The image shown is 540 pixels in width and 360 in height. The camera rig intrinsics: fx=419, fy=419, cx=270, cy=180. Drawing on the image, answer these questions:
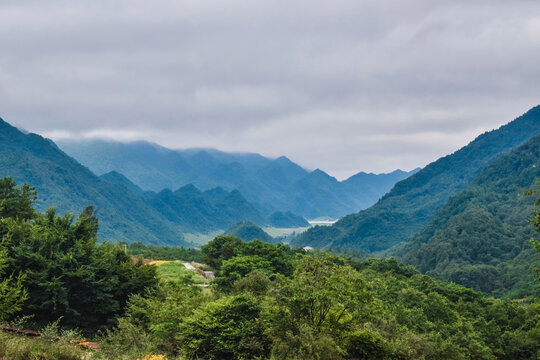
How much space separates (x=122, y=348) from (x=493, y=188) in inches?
6700

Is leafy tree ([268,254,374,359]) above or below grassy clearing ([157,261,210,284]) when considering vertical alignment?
above

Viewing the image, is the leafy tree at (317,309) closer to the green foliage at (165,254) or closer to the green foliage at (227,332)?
the green foliage at (227,332)

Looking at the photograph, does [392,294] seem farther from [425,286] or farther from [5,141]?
[5,141]

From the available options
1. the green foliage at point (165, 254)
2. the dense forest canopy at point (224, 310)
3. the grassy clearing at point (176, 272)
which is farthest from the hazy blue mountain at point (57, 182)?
the dense forest canopy at point (224, 310)

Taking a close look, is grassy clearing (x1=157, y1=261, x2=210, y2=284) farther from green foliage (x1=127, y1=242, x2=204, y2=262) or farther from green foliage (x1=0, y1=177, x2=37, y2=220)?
green foliage (x1=127, y1=242, x2=204, y2=262)

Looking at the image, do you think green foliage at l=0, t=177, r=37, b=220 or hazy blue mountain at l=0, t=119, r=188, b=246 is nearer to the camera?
green foliage at l=0, t=177, r=37, b=220

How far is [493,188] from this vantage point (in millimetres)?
159250

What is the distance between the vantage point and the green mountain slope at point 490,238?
282 feet

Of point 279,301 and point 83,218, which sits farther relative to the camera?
point 83,218

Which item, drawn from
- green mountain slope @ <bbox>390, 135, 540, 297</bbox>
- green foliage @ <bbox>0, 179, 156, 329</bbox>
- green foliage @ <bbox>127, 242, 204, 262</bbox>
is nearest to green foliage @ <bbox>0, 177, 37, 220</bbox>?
green foliage @ <bbox>0, 179, 156, 329</bbox>

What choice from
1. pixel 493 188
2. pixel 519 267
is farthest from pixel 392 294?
pixel 493 188

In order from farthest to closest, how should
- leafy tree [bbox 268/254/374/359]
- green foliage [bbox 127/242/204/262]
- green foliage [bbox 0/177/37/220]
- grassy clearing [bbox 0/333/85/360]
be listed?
green foliage [bbox 127/242/204/262], green foliage [bbox 0/177/37/220], leafy tree [bbox 268/254/374/359], grassy clearing [bbox 0/333/85/360]

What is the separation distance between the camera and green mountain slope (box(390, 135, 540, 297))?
282 feet

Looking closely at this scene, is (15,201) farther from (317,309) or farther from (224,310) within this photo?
(317,309)
